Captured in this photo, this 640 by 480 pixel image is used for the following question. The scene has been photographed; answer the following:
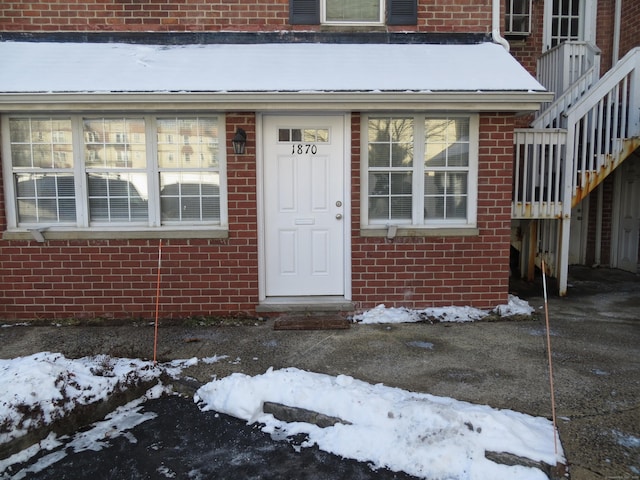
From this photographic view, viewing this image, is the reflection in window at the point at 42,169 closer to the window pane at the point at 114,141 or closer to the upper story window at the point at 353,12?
the window pane at the point at 114,141

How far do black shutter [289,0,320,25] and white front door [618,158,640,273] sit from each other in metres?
6.42

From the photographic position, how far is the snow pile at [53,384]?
3488 millimetres

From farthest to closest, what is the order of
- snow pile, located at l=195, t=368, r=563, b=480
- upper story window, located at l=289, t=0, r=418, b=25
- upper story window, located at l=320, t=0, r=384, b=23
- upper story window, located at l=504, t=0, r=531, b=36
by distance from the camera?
upper story window, located at l=504, t=0, r=531, b=36, upper story window, located at l=320, t=0, r=384, b=23, upper story window, located at l=289, t=0, r=418, b=25, snow pile, located at l=195, t=368, r=563, b=480

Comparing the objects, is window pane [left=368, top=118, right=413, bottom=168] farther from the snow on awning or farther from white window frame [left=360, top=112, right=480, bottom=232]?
the snow on awning

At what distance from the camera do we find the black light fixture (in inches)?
232

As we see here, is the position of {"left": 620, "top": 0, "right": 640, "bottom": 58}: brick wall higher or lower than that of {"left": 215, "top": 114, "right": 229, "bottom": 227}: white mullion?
higher

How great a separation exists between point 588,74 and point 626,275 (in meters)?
3.65

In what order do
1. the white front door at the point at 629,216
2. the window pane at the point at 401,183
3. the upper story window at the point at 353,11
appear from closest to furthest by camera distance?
the window pane at the point at 401,183 < the upper story window at the point at 353,11 < the white front door at the point at 629,216

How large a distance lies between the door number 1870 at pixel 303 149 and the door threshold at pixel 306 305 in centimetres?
190

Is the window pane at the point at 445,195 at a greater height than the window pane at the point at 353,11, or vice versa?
the window pane at the point at 353,11

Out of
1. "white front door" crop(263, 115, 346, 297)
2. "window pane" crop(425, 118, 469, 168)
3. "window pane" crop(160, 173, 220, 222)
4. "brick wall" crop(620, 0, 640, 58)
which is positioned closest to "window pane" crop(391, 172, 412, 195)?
"window pane" crop(425, 118, 469, 168)

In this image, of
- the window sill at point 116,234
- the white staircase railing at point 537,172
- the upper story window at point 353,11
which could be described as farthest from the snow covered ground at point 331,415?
the upper story window at point 353,11

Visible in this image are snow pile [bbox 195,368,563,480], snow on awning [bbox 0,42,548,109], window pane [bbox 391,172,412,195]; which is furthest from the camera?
window pane [bbox 391,172,412,195]

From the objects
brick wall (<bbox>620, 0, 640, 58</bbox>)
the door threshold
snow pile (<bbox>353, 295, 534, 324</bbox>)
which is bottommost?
snow pile (<bbox>353, 295, 534, 324</bbox>)
